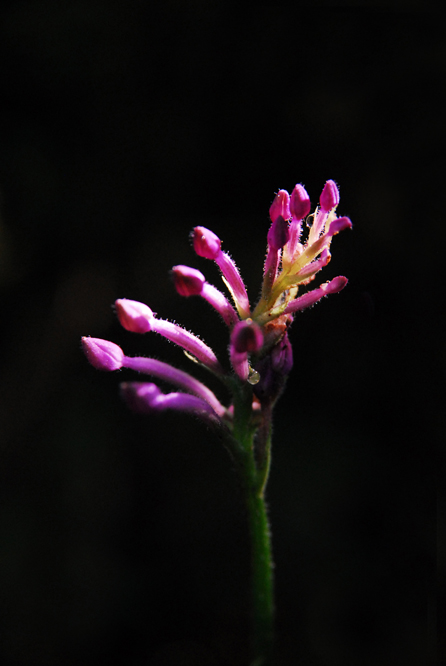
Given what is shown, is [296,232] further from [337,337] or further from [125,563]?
[125,563]

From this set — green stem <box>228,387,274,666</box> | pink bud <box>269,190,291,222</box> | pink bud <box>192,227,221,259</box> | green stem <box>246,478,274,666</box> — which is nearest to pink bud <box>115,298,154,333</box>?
pink bud <box>192,227,221,259</box>

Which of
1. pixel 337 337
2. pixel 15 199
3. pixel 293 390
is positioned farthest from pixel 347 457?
pixel 15 199

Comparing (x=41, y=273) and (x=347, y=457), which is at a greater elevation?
(x=41, y=273)

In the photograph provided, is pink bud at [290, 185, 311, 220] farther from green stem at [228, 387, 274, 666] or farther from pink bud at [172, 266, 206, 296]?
green stem at [228, 387, 274, 666]

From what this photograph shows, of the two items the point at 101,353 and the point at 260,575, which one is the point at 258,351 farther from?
the point at 260,575

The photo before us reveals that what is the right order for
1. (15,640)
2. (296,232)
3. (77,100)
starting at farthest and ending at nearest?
(77,100) → (15,640) → (296,232)

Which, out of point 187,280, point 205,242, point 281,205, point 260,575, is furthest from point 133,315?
point 260,575
